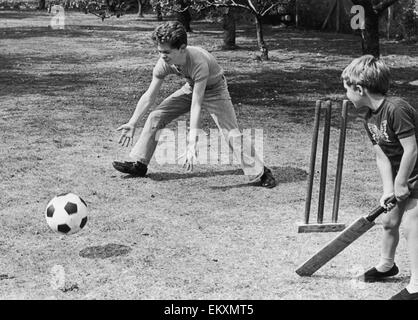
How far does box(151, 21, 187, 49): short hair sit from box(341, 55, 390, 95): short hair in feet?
8.07

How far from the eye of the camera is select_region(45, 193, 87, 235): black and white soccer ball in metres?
5.61

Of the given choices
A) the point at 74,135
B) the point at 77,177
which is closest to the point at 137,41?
the point at 74,135

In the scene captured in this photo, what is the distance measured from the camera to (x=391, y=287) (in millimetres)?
4945

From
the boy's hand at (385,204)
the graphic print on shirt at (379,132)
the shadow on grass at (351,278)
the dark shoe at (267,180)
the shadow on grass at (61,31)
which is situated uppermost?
the graphic print on shirt at (379,132)

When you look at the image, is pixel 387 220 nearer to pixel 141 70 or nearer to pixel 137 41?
pixel 141 70

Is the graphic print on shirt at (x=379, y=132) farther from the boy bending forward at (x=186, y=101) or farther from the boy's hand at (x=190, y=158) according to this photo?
the boy bending forward at (x=186, y=101)

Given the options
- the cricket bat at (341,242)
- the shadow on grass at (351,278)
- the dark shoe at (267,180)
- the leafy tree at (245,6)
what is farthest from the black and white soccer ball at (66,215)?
the leafy tree at (245,6)

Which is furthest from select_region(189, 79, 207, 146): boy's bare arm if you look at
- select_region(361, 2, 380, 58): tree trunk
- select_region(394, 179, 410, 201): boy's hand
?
select_region(361, 2, 380, 58): tree trunk

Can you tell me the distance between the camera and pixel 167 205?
695 centimetres

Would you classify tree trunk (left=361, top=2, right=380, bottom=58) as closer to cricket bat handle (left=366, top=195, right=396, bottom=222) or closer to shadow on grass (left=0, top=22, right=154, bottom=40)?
cricket bat handle (left=366, top=195, right=396, bottom=222)

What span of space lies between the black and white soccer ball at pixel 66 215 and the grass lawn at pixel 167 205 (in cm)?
20

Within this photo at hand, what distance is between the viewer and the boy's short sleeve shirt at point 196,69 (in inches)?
277

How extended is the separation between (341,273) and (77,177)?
373 centimetres

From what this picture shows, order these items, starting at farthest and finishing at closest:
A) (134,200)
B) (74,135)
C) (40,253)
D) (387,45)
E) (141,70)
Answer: (387,45)
(141,70)
(74,135)
(134,200)
(40,253)
